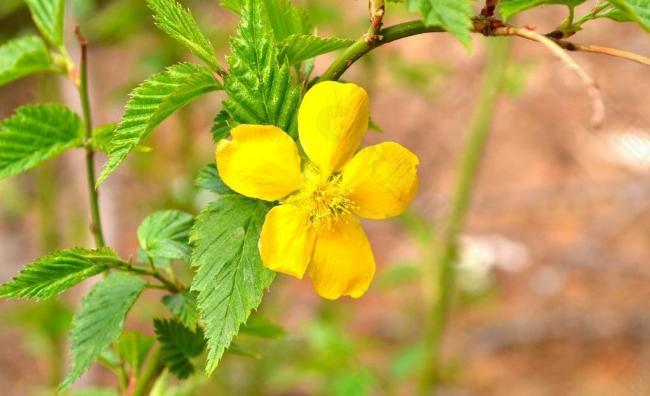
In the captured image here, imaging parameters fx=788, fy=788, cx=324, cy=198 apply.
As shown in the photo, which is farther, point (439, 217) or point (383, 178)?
point (439, 217)

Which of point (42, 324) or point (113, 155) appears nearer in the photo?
point (113, 155)

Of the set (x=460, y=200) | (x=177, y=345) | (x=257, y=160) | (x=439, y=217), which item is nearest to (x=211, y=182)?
(x=257, y=160)

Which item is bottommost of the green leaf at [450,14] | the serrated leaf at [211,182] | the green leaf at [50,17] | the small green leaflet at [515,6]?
the serrated leaf at [211,182]

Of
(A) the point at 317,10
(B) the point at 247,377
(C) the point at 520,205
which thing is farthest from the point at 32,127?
(C) the point at 520,205

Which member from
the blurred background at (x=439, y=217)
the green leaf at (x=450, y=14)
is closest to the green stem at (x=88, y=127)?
the green leaf at (x=450, y=14)

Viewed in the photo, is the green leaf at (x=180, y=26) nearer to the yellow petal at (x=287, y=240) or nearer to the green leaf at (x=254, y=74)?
the green leaf at (x=254, y=74)

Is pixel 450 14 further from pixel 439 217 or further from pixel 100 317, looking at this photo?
pixel 439 217

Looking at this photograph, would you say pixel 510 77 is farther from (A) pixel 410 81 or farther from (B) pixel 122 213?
(B) pixel 122 213
